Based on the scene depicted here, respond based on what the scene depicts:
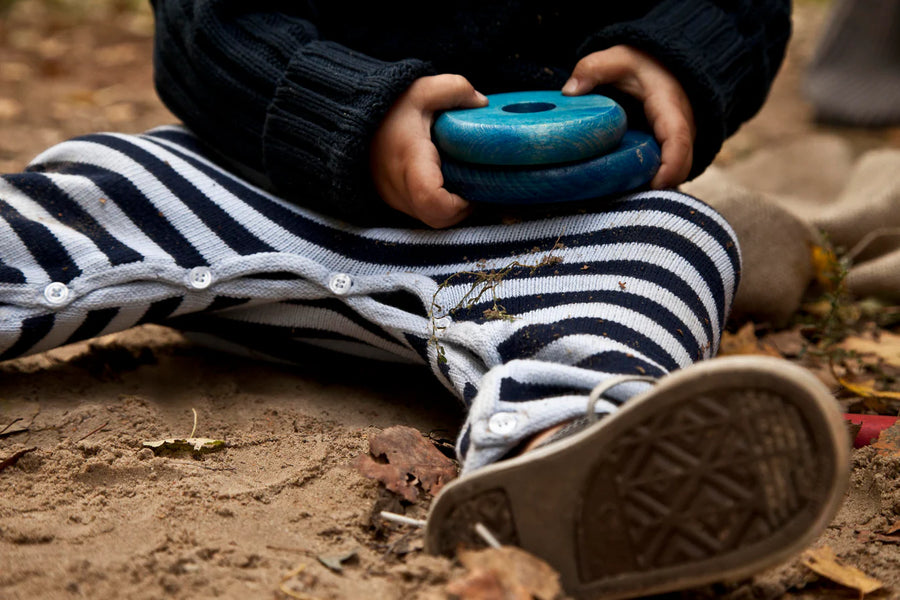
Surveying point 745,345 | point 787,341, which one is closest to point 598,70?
point 745,345

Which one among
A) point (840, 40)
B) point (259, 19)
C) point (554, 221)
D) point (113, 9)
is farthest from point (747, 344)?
point (113, 9)

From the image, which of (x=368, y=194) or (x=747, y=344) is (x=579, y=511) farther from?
(x=747, y=344)

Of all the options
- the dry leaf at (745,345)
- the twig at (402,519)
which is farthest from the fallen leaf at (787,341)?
the twig at (402,519)

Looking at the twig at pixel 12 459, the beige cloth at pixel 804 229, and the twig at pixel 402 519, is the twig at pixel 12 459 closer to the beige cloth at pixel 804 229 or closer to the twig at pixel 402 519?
the twig at pixel 402 519

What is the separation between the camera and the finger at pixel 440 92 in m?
1.19

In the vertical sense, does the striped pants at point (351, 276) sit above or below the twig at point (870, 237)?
above

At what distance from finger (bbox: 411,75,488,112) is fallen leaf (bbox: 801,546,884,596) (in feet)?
2.39

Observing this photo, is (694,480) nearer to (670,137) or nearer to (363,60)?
(670,137)

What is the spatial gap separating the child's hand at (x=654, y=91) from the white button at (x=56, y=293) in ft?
2.55

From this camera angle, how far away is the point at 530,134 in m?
1.10

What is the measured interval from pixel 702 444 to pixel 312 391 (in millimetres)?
714

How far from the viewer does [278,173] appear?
133cm

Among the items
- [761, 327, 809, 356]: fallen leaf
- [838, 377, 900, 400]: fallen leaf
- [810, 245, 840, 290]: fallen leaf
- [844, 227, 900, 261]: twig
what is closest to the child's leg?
[838, 377, 900, 400]: fallen leaf

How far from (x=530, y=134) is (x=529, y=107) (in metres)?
0.14
